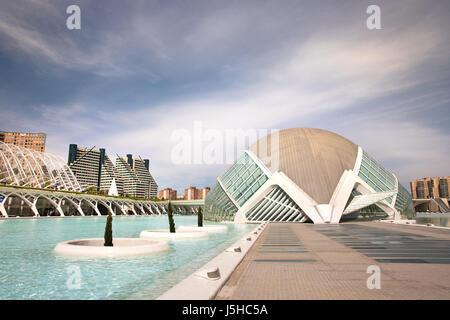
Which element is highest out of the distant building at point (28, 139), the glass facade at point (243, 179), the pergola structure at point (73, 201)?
the distant building at point (28, 139)

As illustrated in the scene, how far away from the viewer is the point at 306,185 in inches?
1438

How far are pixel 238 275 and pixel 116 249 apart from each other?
21.3ft

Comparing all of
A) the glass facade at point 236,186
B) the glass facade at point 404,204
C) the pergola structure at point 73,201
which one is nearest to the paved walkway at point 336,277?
the pergola structure at point 73,201

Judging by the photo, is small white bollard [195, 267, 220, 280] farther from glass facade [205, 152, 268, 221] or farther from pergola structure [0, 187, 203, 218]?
glass facade [205, 152, 268, 221]

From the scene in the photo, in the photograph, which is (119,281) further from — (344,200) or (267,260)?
(344,200)

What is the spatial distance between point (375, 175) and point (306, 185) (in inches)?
428

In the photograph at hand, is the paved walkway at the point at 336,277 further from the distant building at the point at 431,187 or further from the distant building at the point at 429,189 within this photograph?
the distant building at the point at 431,187

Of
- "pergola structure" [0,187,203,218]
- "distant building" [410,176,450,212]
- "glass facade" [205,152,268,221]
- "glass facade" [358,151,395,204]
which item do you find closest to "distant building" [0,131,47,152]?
"pergola structure" [0,187,203,218]

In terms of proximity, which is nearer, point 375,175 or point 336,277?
point 336,277

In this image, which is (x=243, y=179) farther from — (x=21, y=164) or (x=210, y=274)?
(x=21, y=164)

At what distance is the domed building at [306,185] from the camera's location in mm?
34656

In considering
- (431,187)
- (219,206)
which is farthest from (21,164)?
(431,187)

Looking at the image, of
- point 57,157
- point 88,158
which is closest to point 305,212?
point 57,157
